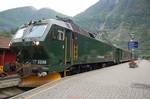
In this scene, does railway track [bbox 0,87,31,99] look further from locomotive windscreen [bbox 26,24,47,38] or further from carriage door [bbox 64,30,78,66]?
carriage door [bbox 64,30,78,66]

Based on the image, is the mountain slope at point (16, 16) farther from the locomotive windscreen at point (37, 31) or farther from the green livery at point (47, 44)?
the locomotive windscreen at point (37, 31)

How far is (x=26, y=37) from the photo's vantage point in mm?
13625

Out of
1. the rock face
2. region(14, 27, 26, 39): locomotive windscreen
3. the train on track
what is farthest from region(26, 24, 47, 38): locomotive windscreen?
the rock face

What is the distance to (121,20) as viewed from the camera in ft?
481

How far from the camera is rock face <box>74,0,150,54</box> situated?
130375 mm

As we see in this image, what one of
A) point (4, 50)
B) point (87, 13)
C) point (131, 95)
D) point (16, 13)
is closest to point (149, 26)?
point (87, 13)

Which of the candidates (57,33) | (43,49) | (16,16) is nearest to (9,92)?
(43,49)

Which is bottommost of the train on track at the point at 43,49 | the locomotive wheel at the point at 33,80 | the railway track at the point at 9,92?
the railway track at the point at 9,92

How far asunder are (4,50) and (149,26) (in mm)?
130475

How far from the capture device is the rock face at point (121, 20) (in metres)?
130

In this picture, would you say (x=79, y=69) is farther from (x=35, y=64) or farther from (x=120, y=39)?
(x=120, y=39)

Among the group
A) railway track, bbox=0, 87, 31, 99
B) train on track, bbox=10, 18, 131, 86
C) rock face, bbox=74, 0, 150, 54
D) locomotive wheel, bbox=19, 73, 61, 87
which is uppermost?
rock face, bbox=74, 0, 150, 54

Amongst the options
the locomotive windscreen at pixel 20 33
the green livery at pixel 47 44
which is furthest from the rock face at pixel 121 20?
the locomotive windscreen at pixel 20 33

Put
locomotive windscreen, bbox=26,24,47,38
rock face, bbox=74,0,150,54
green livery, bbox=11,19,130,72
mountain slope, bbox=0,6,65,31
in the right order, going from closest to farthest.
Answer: green livery, bbox=11,19,130,72
locomotive windscreen, bbox=26,24,47,38
rock face, bbox=74,0,150,54
mountain slope, bbox=0,6,65,31
